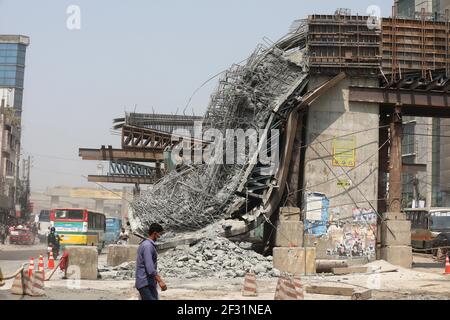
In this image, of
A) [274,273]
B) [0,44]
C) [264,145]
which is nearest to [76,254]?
[274,273]

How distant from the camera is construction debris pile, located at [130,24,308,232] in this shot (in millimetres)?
24328

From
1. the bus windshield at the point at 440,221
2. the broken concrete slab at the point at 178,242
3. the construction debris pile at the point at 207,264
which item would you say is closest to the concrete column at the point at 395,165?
the construction debris pile at the point at 207,264

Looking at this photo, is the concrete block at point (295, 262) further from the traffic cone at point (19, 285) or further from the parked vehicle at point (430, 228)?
the parked vehicle at point (430, 228)

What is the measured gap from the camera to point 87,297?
1505 cm

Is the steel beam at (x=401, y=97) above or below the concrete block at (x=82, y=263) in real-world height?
above

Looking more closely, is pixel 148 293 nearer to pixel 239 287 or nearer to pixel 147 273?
pixel 147 273

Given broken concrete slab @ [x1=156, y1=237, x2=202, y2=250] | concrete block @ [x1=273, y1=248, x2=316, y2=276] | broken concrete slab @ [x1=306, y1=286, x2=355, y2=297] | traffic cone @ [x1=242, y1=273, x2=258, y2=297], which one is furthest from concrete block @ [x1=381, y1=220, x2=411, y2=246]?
traffic cone @ [x1=242, y1=273, x2=258, y2=297]

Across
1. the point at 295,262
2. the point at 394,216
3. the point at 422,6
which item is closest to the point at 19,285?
the point at 295,262

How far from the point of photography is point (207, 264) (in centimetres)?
2114

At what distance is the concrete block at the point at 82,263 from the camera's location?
19.4m

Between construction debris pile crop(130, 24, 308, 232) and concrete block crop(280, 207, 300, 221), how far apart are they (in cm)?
151

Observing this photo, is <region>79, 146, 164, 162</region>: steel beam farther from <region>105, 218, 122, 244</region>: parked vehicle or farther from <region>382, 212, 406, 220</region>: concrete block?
<region>105, 218, 122, 244</region>: parked vehicle

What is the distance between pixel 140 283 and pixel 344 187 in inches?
666

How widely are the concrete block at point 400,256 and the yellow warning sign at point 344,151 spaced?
12.0ft
